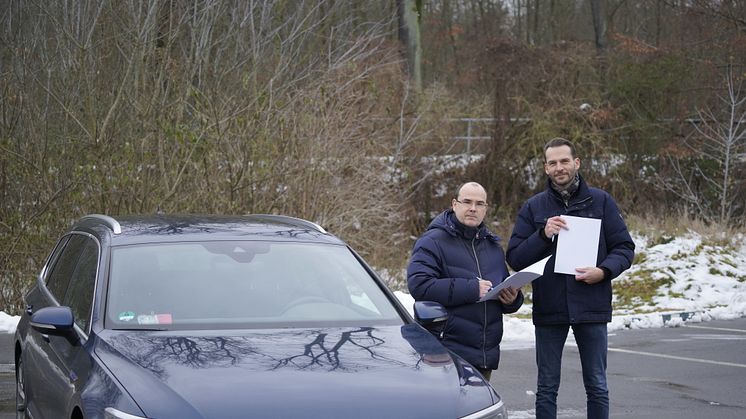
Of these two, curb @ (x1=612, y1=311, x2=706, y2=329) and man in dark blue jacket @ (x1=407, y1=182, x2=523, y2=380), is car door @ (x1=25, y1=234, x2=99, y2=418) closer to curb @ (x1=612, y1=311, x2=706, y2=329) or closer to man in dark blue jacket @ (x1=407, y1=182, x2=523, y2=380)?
man in dark blue jacket @ (x1=407, y1=182, x2=523, y2=380)

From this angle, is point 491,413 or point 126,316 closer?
point 491,413

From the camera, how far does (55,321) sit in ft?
18.2

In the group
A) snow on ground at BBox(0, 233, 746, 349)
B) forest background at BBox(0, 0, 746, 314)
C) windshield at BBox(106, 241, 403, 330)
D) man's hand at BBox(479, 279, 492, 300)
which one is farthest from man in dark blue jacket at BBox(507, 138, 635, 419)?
forest background at BBox(0, 0, 746, 314)

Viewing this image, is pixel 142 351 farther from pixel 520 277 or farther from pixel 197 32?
pixel 197 32

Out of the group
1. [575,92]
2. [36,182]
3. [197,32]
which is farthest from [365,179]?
[575,92]

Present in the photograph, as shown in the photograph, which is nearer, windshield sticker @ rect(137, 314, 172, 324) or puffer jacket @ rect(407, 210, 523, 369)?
windshield sticker @ rect(137, 314, 172, 324)

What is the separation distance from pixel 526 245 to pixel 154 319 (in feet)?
7.75

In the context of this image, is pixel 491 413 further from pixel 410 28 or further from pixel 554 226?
pixel 410 28

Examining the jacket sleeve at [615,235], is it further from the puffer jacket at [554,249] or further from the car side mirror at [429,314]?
the car side mirror at [429,314]

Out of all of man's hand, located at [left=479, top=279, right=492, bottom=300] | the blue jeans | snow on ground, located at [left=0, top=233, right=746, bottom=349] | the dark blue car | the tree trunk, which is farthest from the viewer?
the tree trunk

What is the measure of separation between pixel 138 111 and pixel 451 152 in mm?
14246

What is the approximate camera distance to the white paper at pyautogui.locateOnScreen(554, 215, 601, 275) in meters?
6.54

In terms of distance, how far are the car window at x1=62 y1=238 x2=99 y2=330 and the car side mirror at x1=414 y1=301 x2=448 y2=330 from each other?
5.63ft

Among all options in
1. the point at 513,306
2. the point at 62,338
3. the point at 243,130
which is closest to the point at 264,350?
the point at 62,338
